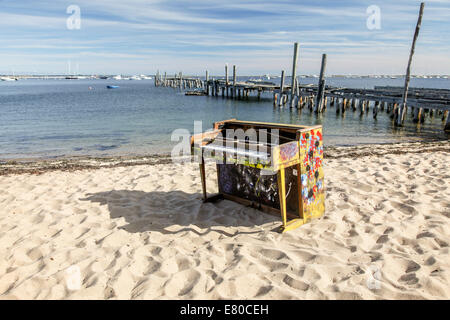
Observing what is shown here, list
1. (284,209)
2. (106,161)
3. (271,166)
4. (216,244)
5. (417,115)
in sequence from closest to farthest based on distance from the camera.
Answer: (271,166) < (216,244) < (284,209) < (106,161) < (417,115)

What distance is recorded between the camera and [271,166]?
138 inches

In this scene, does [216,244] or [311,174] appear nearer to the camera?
[216,244]

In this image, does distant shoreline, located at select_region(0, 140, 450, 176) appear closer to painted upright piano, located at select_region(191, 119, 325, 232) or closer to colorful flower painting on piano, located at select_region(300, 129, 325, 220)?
painted upright piano, located at select_region(191, 119, 325, 232)

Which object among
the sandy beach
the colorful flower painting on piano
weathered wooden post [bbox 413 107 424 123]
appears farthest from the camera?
weathered wooden post [bbox 413 107 424 123]

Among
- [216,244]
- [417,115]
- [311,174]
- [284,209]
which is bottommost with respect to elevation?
[216,244]

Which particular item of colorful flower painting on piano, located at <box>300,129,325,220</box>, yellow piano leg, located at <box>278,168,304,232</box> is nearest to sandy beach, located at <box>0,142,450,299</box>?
yellow piano leg, located at <box>278,168,304,232</box>

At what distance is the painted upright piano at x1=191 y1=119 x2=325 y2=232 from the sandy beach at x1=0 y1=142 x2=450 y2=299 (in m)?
0.24

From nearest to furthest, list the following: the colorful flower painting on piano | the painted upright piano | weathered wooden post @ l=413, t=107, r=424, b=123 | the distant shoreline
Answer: the painted upright piano
the colorful flower painting on piano
the distant shoreline
weathered wooden post @ l=413, t=107, r=424, b=123

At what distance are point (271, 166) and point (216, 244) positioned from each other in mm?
1135

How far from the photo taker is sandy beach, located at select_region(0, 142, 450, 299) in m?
2.83

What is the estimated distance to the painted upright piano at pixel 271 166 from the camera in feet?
12.3

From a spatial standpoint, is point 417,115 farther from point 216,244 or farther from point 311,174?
point 216,244

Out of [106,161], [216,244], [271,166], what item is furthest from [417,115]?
[216,244]
